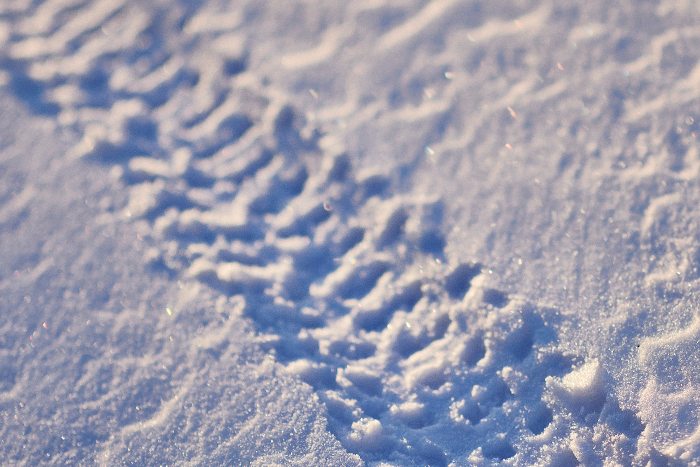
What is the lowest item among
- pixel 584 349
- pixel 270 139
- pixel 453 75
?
pixel 584 349

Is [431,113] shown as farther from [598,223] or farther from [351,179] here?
[598,223]

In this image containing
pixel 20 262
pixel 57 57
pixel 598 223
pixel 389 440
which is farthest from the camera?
pixel 57 57

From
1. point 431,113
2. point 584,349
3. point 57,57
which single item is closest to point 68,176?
point 57,57

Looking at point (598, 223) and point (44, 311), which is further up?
point (598, 223)

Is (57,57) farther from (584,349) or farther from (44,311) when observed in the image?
(584,349)

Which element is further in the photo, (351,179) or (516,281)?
(351,179)

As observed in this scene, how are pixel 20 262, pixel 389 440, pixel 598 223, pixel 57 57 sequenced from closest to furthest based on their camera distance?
pixel 389 440 → pixel 598 223 → pixel 20 262 → pixel 57 57
